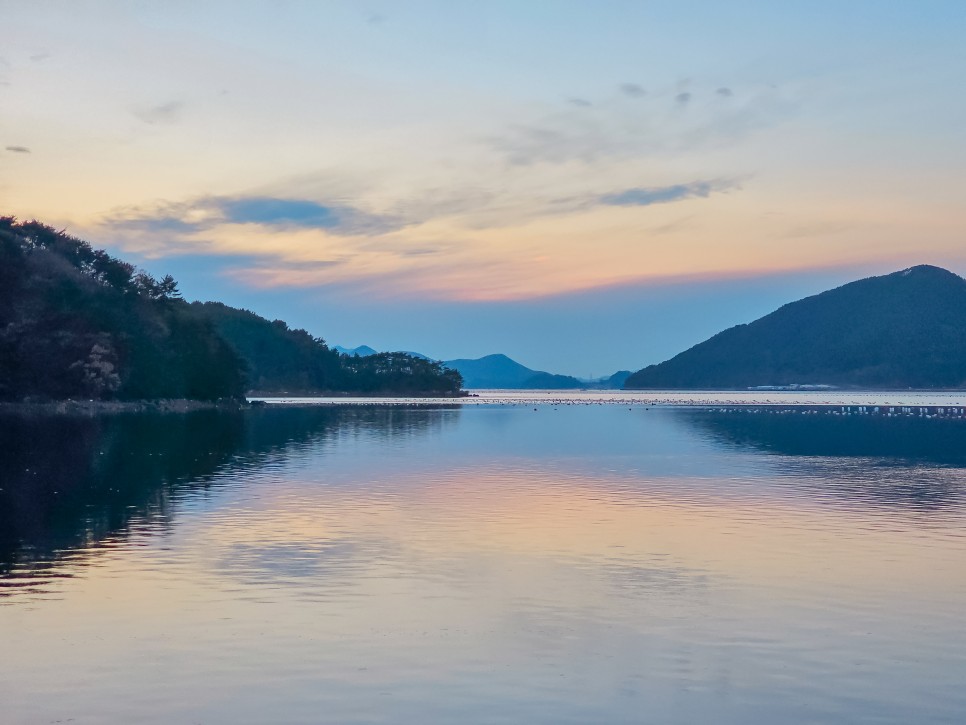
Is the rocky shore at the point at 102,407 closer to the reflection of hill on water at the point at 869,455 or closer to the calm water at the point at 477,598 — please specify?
the calm water at the point at 477,598

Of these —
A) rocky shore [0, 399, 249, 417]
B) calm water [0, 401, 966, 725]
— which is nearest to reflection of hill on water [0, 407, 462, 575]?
calm water [0, 401, 966, 725]

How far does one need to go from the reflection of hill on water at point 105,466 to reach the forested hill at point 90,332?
14994 millimetres

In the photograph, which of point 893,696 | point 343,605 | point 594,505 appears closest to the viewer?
point 893,696

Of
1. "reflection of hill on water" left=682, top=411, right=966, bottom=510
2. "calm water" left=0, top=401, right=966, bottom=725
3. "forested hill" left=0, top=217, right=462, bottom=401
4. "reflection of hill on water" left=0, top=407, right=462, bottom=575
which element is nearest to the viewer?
"calm water" left=0, top=401, right=966, bottom=725

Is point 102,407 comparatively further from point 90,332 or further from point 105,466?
point 105,466

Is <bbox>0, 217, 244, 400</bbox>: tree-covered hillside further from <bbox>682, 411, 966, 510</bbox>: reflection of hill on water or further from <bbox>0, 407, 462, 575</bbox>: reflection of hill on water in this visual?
<bbox>682, 411, 966, 510</bbox>: reflection of hill on water

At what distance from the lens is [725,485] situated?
45.8m

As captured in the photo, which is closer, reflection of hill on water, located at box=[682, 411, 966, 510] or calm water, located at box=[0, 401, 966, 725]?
calm water, located at box=[0, 401, 966, 725]

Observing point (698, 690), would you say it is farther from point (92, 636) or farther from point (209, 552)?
point (209, 552)

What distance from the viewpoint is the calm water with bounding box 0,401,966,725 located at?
15.1m

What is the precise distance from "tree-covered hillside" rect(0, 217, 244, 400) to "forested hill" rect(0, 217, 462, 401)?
0.42 feet

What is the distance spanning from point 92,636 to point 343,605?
16.2 ft

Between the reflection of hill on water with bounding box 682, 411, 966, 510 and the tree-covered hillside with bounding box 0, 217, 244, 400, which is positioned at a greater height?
the tree-covered hillside with bounding box 0, 217, 244, 400

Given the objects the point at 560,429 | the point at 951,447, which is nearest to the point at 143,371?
the point at 560,429
